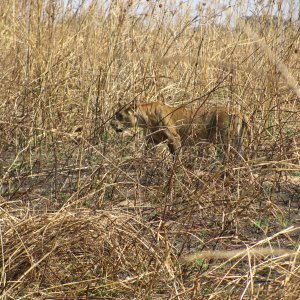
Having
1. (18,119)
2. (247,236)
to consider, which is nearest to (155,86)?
(18,119)

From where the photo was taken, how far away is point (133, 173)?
4.97 metres

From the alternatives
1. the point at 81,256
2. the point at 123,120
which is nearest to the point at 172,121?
the point at 123,120

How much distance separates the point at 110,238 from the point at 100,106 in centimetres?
262

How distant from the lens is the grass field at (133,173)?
294 cm

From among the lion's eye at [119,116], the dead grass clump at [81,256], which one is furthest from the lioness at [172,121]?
the dead grass clump at [81,256]

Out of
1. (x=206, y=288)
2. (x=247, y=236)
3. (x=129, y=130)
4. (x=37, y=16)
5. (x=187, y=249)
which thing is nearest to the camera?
(x=206, y=288)

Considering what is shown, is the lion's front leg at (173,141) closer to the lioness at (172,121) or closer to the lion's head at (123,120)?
the lioness at (172,121)

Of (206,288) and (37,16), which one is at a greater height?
(37,16)

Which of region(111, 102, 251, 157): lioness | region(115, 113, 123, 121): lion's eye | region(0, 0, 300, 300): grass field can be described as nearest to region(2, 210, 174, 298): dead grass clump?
region(0, 0, 300, 300): grass field

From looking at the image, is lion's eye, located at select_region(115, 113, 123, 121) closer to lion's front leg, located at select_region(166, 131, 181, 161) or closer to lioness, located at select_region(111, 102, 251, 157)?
lioness, located at select_region(111, 102, 251, 157)

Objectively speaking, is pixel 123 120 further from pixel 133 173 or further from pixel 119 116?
pixel 133 173

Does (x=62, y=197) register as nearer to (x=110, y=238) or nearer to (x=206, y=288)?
(x=110, y=238)

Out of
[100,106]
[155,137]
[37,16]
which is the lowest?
[155,137]

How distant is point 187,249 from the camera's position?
12.0 ft
